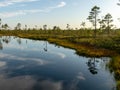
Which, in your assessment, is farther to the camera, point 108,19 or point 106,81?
point 108,19

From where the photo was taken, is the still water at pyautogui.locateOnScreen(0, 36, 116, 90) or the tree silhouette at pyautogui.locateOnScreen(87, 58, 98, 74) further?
the tree silhouette at pyautogui.locateOnScreen(87, 58, 98, 74)

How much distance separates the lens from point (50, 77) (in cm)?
2972

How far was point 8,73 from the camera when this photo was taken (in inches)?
1259

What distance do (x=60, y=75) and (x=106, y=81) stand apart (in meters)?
7.02

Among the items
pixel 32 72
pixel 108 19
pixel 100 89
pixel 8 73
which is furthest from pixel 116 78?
pixel 108 19

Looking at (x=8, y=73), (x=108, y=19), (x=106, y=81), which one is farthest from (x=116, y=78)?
(x=108, y=19)

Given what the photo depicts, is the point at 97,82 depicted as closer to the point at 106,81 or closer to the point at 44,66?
the point at 106,81

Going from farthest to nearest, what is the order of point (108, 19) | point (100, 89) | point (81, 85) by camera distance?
1. point (108, 19)
2. point (81, 85)
3. point (100, 89)

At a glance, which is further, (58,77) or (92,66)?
(92,66)

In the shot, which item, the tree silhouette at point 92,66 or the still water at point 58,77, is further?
the tree silhouette at point 92,66

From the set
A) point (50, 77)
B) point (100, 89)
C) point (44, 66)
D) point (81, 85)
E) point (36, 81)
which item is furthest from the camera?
point (44, 66)

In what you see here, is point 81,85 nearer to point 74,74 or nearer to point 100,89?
point 100,89

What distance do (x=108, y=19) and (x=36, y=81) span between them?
299ft

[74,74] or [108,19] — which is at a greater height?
[108,19]
